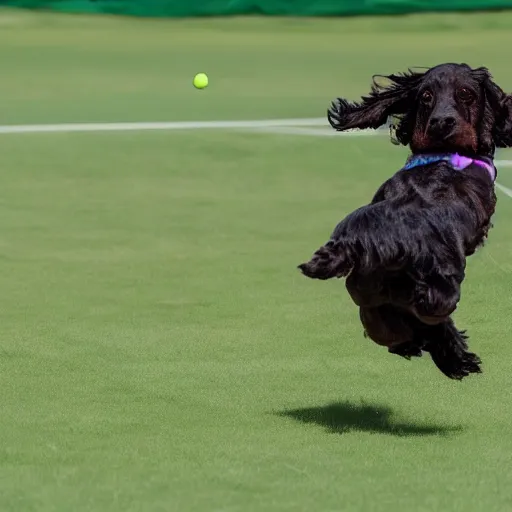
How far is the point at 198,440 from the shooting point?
566 cm

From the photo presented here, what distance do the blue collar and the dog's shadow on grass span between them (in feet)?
3.48

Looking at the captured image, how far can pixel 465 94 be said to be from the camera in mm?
6047

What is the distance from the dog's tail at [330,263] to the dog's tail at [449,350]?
65 centimetres

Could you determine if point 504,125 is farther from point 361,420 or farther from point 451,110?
point 361,420

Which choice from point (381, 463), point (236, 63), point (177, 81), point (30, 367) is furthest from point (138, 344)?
point (236, 63)

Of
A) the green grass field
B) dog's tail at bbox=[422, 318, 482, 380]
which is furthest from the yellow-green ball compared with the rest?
dog's tail at bbox=[422, 318, 482, 380]

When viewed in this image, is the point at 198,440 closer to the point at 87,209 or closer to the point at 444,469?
the point at 444,469

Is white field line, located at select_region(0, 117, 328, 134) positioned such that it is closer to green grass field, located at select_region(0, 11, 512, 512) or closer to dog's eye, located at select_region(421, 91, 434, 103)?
green grass field, located at select_region(0, 11, 512, 512)

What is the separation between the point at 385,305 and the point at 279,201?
5.14 m

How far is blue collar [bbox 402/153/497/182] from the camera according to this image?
5922 millimetres

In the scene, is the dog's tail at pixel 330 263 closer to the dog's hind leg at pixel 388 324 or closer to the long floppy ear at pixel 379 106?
the dog's hind leg at pixel 388 324

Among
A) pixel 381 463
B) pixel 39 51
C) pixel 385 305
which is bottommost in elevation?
pixel 39 51

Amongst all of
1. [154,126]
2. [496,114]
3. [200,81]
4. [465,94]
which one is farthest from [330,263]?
[200,81]

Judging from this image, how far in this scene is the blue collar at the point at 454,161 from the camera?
5.92 m
